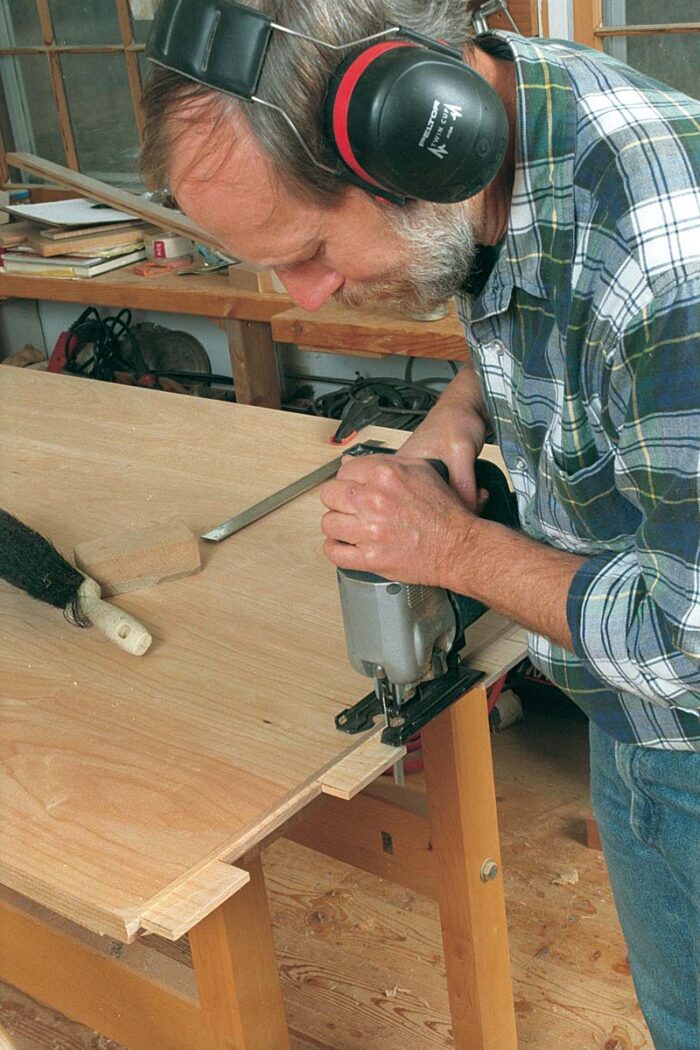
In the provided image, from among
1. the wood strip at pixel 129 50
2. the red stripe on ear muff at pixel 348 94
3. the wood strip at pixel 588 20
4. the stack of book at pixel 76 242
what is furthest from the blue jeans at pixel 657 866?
the wood strip at pixel 129 50

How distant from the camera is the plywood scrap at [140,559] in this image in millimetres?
1499

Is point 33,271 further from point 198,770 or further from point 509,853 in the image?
point 198,770

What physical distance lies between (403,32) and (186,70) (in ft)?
0.56

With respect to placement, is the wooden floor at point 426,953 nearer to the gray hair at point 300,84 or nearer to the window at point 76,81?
the gray hair at point 300,84

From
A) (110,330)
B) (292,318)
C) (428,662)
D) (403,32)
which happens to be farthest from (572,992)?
(110,330)

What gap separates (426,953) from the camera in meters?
2.19

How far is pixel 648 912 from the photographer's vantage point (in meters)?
1.32

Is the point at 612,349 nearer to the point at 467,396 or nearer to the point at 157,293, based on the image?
the point at 467,396

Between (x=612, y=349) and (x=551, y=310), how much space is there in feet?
0.42

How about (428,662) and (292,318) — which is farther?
(292,318)

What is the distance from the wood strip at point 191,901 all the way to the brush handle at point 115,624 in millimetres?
389

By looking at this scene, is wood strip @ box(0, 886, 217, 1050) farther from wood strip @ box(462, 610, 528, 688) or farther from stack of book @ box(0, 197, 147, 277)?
stack of book @ box(0, 197, 147, 277)

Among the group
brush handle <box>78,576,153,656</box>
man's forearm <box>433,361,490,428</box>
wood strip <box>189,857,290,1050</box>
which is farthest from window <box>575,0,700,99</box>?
wood strip <box>189,857,290,1050</box>

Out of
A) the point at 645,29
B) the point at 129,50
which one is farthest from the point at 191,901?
the point at 129,50
